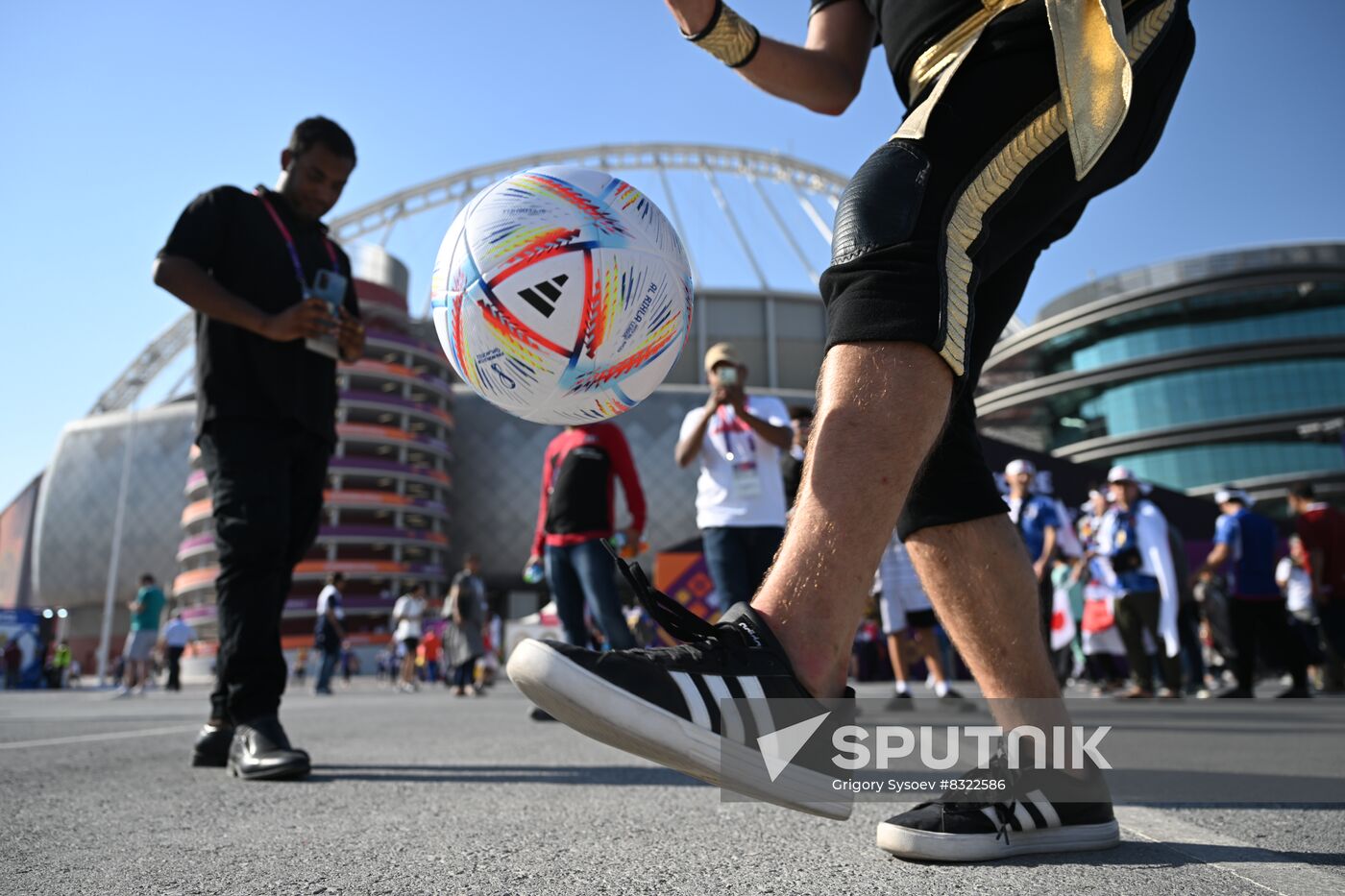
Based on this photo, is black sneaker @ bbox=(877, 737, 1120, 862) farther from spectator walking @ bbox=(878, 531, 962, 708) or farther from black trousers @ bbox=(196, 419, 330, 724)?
spectator walking @ bbox=(878, 531, 962, 708)

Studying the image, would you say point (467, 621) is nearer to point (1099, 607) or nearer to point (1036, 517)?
point (1036, 517)

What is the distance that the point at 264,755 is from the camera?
2.30 metres

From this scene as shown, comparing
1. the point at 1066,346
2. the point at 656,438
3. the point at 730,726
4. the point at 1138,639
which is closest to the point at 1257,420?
the point at 1066,346

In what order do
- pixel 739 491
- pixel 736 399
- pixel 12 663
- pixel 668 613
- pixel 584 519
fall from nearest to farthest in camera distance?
1. pixel 668 613
2. pixel 736 399
3. pixel 739 491
4. pixel 584 519
5. pixel 12 663

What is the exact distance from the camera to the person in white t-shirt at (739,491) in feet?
13.6

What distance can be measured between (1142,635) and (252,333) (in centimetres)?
678

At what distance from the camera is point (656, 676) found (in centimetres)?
106

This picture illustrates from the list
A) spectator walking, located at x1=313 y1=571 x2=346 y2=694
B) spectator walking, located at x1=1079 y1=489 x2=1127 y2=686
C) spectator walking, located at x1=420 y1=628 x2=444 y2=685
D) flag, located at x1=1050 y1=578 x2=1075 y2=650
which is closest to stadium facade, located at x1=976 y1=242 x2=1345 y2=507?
spectator walking, located at x1=420 y1=628 x2=444 y2=685

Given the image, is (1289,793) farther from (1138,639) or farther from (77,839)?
(1138,639)

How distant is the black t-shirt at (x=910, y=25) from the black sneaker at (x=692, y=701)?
968 mm

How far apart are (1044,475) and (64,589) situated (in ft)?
211

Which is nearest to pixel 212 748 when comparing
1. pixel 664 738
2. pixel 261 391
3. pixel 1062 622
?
pixel 261 391

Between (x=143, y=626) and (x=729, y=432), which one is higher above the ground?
(x=729, y=432)

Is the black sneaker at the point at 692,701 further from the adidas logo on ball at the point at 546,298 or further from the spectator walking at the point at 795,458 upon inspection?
the spectator walking at the point at 795,458
